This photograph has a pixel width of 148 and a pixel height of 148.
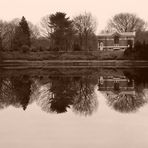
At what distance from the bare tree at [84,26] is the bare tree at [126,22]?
744 cm

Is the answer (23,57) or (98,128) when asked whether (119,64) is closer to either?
(23,57)

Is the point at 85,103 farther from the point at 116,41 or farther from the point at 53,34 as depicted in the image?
the point at 116,41

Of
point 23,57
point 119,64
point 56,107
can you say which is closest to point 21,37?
point 23,57

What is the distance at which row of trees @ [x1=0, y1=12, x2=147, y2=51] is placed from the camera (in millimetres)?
70875

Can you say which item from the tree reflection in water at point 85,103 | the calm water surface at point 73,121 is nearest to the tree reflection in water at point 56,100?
the calm water surface at point 73,121

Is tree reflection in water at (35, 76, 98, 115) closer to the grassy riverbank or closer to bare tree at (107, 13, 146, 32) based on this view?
the grassy riverbank

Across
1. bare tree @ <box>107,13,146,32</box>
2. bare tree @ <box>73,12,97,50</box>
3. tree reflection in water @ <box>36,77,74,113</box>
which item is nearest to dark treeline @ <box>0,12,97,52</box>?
bare tree @ <box>73,12,97,50</box>

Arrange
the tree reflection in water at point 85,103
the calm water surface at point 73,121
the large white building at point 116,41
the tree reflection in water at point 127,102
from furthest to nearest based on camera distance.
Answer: the large white building at point 116,41
the tree reflection in water at point 127,102
the tree reflection in water at point 85,103
the calm water surface at point 73,121

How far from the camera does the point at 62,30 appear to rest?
74062 millimetres

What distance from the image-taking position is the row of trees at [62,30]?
70.9 m

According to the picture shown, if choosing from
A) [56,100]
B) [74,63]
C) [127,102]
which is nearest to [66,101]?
[56,100]

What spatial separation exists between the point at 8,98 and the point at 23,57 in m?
46.6

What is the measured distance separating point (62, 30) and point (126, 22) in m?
26.7

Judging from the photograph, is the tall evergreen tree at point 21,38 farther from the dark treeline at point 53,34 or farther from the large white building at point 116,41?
the large white building at point 116,41
